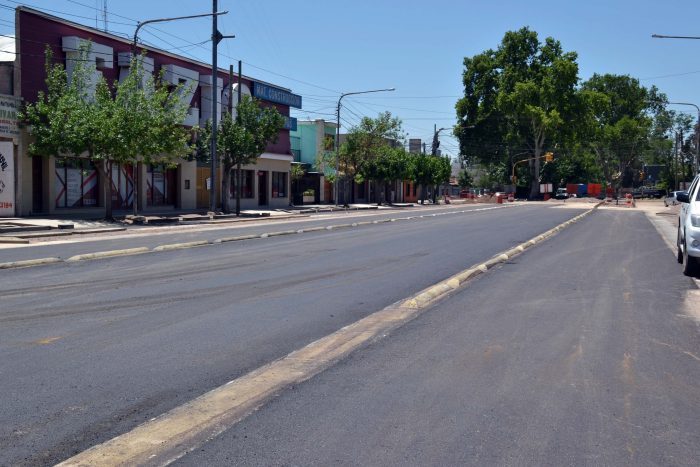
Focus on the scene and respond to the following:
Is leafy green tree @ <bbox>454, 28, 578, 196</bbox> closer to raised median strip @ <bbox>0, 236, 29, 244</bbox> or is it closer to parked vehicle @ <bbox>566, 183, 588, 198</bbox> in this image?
parked vehicle @ <bbox>566, 183, 588, 198</bbox>

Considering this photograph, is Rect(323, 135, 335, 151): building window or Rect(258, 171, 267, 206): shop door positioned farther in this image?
Rect(323, 135, 335, 151): building window

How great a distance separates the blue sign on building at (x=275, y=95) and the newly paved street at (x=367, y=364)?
3518cm

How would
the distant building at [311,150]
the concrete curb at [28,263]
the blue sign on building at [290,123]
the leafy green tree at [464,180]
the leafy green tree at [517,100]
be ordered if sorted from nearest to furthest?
the concrete curb at [28,263] < the blue sign on building at [290,123] < the distant building at [311,150] < the leafy green tree at [517,100] < the leafy green tree at [464,180]

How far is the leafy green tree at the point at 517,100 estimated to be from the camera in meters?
83.0

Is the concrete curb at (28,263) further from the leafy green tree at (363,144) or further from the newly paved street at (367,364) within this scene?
the leafy green tree at (363,144)

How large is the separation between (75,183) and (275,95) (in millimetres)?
19227

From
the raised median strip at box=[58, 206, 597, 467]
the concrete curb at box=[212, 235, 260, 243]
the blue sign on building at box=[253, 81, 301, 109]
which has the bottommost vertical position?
the raised median strip at box=[58, 206, 597, 467]

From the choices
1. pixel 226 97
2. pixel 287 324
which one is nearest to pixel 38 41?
pixel 226 97

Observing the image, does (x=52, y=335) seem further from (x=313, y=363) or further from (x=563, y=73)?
(x=563, y=73)

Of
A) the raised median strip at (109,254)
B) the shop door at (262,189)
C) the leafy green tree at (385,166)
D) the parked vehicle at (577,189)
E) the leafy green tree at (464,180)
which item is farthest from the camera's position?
the leafy green tree at (464,180)

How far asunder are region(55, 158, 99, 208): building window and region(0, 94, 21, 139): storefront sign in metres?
3.64

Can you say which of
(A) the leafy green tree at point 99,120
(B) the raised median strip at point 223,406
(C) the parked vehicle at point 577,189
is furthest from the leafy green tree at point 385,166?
(C) the parked vehicle at point 577,189

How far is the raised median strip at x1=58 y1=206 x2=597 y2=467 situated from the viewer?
461 cm

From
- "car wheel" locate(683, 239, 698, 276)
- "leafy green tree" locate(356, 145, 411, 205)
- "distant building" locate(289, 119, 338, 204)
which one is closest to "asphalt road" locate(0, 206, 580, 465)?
"car wheel" locate(683, 239, 698, 276)
